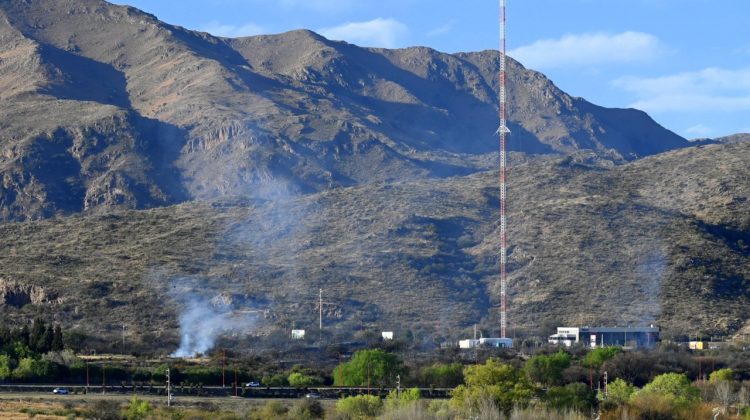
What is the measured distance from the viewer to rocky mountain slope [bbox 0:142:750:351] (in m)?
149

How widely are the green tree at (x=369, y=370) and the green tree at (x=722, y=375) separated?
21.2 meters

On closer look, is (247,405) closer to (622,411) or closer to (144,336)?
(622,411)

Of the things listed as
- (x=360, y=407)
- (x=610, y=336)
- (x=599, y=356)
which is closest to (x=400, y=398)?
(x=360, y=407)

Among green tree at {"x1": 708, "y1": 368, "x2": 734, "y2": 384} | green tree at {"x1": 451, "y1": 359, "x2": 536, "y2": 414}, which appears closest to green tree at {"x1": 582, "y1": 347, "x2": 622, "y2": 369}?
green tree at {"x1": 708, "y1": 368, "x2": 734, "y2": 384}

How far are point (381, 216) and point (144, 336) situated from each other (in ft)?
202

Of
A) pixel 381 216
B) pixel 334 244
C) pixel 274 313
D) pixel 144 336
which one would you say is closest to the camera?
pixel 144 336

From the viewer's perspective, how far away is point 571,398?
76.3 m

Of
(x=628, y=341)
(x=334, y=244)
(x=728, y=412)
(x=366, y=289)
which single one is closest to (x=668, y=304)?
(x=628, y=341)

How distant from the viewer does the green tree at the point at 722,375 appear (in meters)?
101

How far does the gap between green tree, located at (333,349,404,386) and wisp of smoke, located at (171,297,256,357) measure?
26.5 m

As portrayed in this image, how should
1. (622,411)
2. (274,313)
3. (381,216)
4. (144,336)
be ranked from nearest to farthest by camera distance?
(622,411) < (144,336) < (274,313) < (381,216)

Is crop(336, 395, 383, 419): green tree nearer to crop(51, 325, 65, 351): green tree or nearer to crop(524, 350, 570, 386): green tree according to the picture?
crop(524, 350, 570, 386): green tree

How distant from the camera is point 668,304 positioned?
5979 inches

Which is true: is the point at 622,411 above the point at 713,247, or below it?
below
